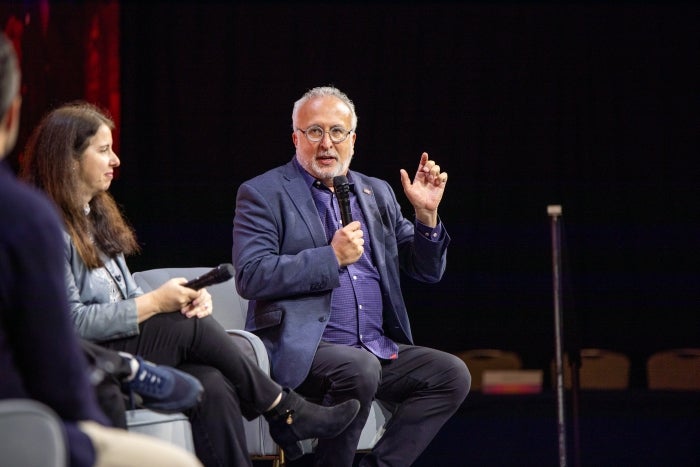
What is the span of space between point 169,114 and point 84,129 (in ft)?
8.35

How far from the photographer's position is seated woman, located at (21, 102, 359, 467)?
2426 mm

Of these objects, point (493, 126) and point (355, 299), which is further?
point (493, 126)

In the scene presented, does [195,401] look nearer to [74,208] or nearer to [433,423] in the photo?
[74,208]

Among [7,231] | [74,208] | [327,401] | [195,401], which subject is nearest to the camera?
[7,231]

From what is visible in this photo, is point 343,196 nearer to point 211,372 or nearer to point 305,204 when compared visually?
point 305,204

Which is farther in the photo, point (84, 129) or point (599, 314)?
point (599, 314)

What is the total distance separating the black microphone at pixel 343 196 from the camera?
289 cm

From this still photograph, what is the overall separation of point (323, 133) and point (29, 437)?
6.86 ft

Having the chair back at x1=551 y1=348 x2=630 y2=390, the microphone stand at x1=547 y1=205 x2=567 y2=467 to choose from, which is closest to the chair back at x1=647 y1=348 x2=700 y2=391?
the chair back at x1=551 y1=348 x2=630 y2=390

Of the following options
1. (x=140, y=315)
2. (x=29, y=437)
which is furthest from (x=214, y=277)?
(x=29, y=437)

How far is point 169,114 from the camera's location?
16.8 ft

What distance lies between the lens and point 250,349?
8.97ft

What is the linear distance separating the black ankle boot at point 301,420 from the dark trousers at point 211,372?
0.05 meters

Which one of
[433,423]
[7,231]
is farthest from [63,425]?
[433,423]
